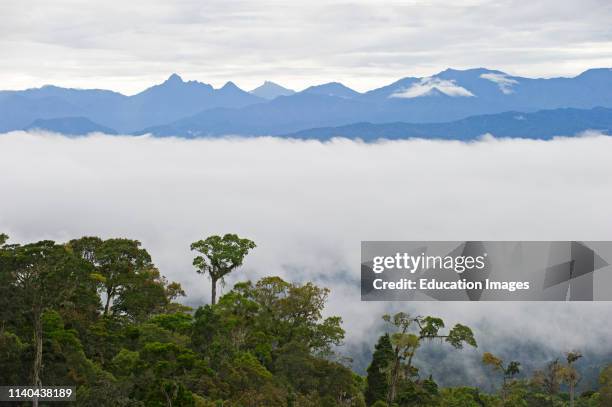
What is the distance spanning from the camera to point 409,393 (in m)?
53.9

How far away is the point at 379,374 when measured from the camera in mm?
57812

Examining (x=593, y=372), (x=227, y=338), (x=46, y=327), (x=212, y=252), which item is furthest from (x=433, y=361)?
(x=46, y=327)

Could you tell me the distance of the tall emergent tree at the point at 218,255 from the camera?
6525 centimetres

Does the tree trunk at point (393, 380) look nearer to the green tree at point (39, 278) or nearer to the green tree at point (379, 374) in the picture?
the green tree at point (379, 374)

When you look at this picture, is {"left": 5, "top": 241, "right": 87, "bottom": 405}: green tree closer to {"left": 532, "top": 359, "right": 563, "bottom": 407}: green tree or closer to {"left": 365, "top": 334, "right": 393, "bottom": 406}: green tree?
{"left": 365, "top": 334, "right": 393, "bottom": 406}: green tree

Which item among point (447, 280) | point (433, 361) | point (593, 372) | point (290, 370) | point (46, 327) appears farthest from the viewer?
point (433, 361)

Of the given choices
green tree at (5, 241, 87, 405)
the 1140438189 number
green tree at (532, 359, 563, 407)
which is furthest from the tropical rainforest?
green tree at (532, 359, 563, 407)

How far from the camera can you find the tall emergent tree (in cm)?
6525

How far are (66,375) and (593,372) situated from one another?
140 metres

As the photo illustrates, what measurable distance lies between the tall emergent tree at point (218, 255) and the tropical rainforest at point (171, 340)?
0.33ft

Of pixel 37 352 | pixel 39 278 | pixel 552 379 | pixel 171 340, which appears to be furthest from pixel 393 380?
pixel 39 278

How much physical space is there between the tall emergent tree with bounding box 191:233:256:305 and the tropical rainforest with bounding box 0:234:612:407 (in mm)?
102

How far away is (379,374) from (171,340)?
19.8 m

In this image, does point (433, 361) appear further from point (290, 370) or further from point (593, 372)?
point (290, 370)
